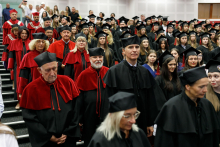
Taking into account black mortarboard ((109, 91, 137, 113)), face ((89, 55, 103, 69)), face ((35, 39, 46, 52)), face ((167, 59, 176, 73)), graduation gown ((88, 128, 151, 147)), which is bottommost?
graduation gown ((88, 128, 151, 147))

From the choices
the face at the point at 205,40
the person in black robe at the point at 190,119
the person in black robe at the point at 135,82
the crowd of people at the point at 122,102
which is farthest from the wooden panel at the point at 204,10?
the person in black robe at the point at 190,119

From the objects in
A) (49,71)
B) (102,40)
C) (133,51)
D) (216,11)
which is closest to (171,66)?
(133,51)

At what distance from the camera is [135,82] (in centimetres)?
348

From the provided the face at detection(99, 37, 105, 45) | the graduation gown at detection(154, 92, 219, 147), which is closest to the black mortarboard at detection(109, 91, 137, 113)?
the graduation gown at detection(154, 92, 219, 147)

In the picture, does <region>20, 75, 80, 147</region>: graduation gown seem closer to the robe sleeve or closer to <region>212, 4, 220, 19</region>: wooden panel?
the robe sleeve

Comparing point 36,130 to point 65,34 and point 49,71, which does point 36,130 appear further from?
point 65,34

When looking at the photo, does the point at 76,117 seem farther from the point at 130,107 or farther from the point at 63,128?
A: the point at 130,107

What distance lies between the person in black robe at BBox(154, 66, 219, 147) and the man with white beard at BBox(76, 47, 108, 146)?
70.0 inches

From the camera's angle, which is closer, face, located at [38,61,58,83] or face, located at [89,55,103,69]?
face, located at [38,61,58,83]

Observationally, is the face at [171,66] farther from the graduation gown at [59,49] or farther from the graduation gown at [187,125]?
the graduation gown at [59,49]

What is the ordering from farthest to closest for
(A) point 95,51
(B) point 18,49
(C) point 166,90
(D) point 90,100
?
(B) point 18,49 → (A) point 95,51 → (C) point 166,90 → (D) point 90,100

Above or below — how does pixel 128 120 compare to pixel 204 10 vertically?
below

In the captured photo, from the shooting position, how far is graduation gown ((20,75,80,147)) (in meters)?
3.09

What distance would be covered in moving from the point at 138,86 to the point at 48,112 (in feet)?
4.80
